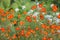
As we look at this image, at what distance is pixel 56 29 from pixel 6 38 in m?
0.80

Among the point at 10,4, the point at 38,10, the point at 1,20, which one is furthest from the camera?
the point at 10,4

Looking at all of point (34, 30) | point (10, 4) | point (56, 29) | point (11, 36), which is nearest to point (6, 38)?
point (11, 36)

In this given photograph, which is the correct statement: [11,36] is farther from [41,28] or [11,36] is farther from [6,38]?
[41,28]

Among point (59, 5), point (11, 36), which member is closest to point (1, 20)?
point (11, 36)

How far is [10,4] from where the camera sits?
585 cm

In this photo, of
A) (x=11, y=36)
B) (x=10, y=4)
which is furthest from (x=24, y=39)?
(x=10, y=4)

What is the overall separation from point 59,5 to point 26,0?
789 mm

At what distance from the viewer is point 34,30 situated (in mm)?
4129

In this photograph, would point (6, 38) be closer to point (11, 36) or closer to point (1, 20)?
point (11, 36)

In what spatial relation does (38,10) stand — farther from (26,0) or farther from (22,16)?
(26,0)

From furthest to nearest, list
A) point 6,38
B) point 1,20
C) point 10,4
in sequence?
point 10,4 → point 1,20 → point 6,38

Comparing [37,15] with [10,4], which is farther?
[10,4]

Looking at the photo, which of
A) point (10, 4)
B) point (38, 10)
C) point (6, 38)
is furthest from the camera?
point (10, 4)

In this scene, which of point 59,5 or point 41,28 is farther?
point 59,5
